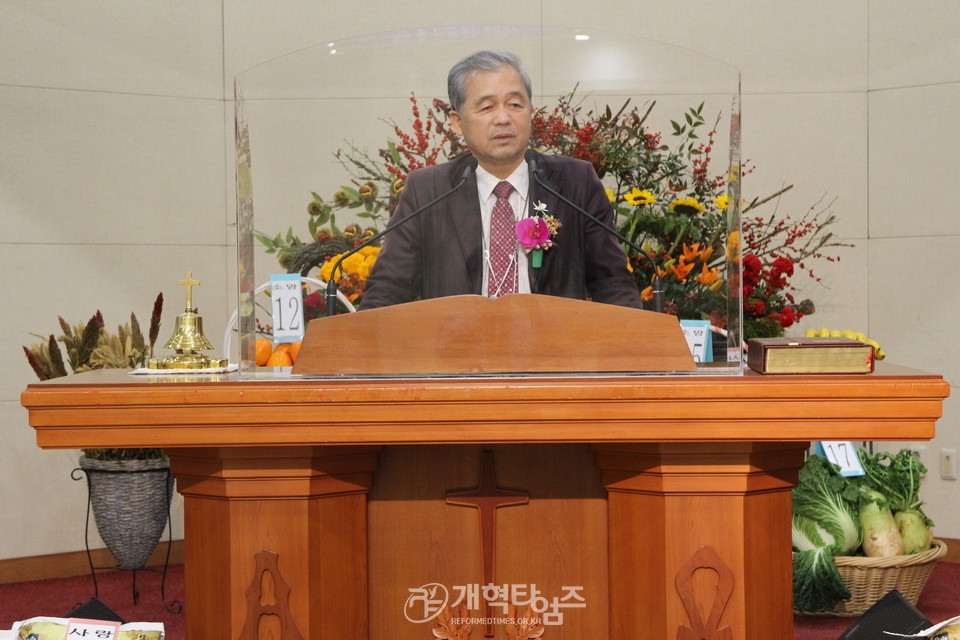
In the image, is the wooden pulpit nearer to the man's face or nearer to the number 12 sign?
the number 12 sign

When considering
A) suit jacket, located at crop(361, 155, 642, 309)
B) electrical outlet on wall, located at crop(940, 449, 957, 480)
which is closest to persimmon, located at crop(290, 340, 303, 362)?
suit jacket, located at crop(361, 155, 642, 309)

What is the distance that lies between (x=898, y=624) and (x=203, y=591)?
1.39 meters

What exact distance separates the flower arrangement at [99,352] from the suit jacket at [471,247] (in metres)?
1.50

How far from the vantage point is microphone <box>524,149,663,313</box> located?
185 cm

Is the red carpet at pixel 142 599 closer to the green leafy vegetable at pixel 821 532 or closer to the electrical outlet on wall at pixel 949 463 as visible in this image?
the green leafy vegetable at pixel 821 532

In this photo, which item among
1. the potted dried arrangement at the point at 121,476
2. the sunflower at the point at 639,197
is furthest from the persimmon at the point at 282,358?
the potted dried arrangement at the point at 121,476

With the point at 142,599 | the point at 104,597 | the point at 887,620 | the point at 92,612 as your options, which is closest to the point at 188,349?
the point at 92,612

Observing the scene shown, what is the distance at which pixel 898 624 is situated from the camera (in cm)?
205

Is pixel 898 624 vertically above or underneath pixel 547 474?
underneath

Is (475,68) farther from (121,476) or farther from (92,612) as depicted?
(121,476)

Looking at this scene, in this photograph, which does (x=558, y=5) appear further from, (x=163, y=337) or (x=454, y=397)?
(x=454, y=397)

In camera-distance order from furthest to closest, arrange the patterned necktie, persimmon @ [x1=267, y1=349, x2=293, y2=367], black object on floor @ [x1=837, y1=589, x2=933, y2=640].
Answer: black object on floor @ [x1=837, y1=589, x2=933, y2=640] < persimmon @ [x1=267, y1=349, x2=293, y2=367] < the patterned necktie

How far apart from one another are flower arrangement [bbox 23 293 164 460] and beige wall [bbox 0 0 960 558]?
28.8 inches

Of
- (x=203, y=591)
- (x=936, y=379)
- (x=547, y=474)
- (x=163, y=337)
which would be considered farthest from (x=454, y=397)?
(x=163, y=337)
